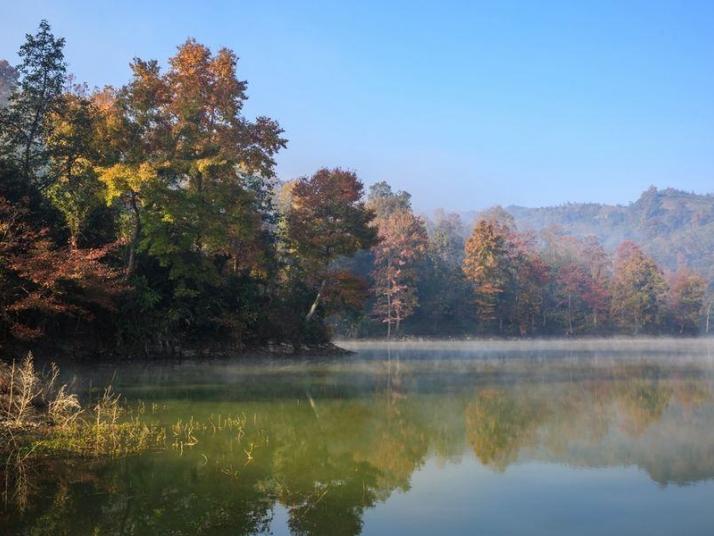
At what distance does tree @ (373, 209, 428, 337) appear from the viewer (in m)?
46.0

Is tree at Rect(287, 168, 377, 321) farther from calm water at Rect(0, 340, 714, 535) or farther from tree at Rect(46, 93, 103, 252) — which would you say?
calm water at Rect(0, 340, 714, 535)

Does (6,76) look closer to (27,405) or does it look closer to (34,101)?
(34,101)

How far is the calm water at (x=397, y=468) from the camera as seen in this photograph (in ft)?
17.7

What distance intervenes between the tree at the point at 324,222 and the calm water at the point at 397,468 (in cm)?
1455

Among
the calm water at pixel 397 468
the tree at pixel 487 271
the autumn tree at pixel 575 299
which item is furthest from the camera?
the autumn tree at pixel 575 299

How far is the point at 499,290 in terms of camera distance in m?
48.7

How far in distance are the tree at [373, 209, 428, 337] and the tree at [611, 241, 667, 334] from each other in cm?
2240

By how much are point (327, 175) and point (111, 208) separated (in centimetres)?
1077

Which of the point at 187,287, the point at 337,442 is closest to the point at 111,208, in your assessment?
the point at 187,287

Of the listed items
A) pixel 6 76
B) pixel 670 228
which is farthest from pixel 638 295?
pixel 670 228

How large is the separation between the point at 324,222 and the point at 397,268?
758 inches

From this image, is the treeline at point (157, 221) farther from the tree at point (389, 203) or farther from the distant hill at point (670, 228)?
the distant hill at point (670, 228)

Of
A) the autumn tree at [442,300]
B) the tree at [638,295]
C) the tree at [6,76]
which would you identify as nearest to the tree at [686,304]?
the tree at [638,295]

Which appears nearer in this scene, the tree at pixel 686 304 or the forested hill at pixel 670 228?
the tree at pixel 686 304
